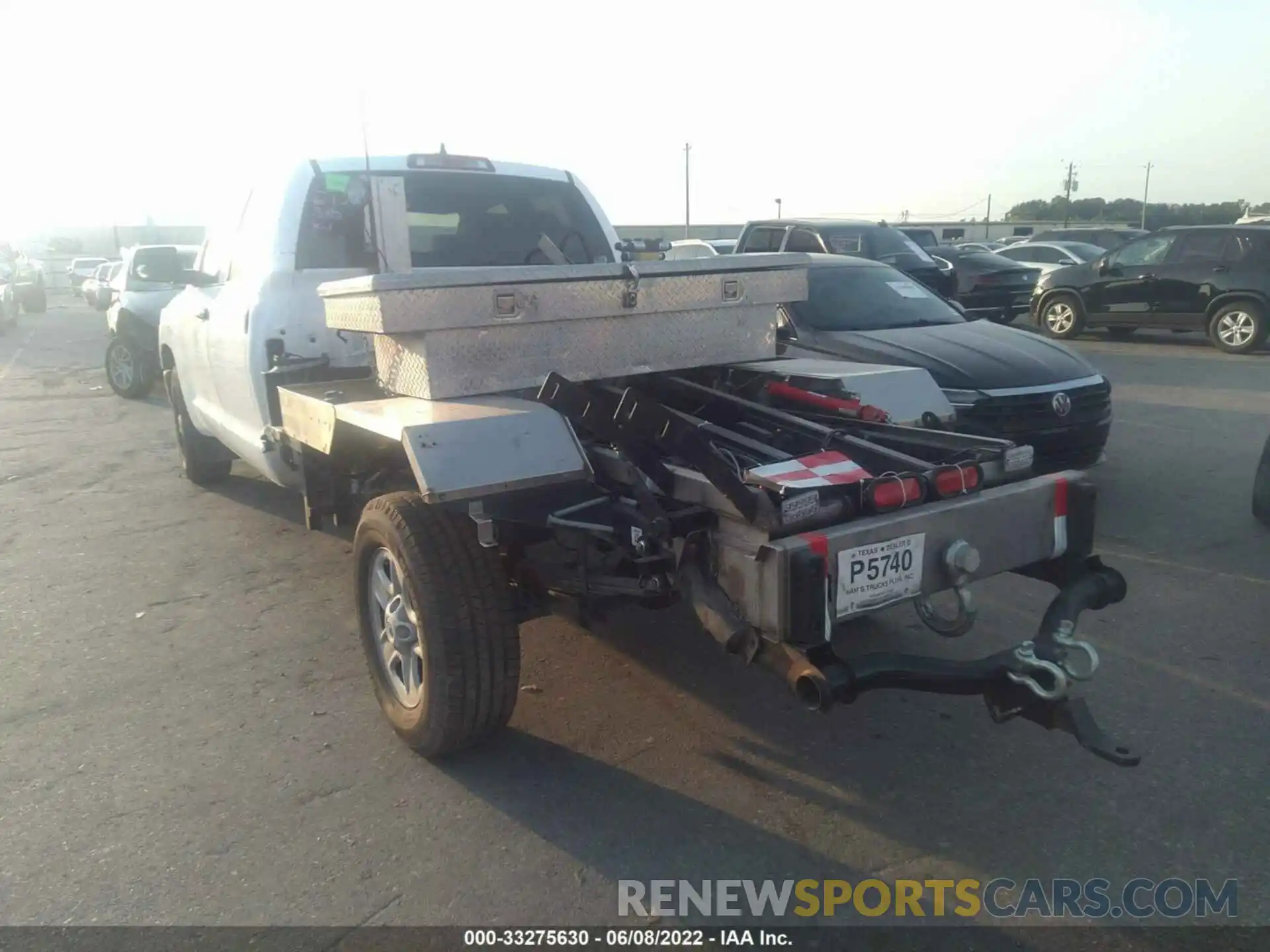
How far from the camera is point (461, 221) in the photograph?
5527 millimetres

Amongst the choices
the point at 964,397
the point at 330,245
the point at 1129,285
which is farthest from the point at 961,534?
the point at 1129,285

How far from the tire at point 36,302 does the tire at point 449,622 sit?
32.2 meters

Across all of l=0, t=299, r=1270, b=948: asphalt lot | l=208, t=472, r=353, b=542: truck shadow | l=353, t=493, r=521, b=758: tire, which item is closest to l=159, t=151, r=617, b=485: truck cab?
l=208, t=472, r=353, b=542: truck shadow

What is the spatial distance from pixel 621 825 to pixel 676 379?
1817 millimetres

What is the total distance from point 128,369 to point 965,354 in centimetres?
1050

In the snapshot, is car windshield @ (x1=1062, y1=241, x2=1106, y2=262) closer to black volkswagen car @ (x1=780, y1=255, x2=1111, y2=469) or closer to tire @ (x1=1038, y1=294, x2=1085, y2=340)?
tire @ (x1=1038, y1=294, x2=1085, y2=340)

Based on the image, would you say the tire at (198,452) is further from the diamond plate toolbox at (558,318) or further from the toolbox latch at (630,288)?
the toolbox latch at (630,288)

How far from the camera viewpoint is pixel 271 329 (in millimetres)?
5012

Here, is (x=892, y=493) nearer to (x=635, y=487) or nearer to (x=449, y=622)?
(x=635, y=487)

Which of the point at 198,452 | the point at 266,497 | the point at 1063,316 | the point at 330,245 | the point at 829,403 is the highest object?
the point at 330,245

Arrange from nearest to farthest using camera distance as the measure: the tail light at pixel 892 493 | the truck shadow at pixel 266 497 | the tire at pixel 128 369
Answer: the tail light at pixel 892 493 → the truck shadow at pixel 266 497 → the tire at pixel 128 369

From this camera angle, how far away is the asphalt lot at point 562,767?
3.08m

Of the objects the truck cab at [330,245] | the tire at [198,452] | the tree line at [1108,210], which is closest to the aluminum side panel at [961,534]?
the truck cab at [330,245]

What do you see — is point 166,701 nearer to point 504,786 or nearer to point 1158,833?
point 504,786
